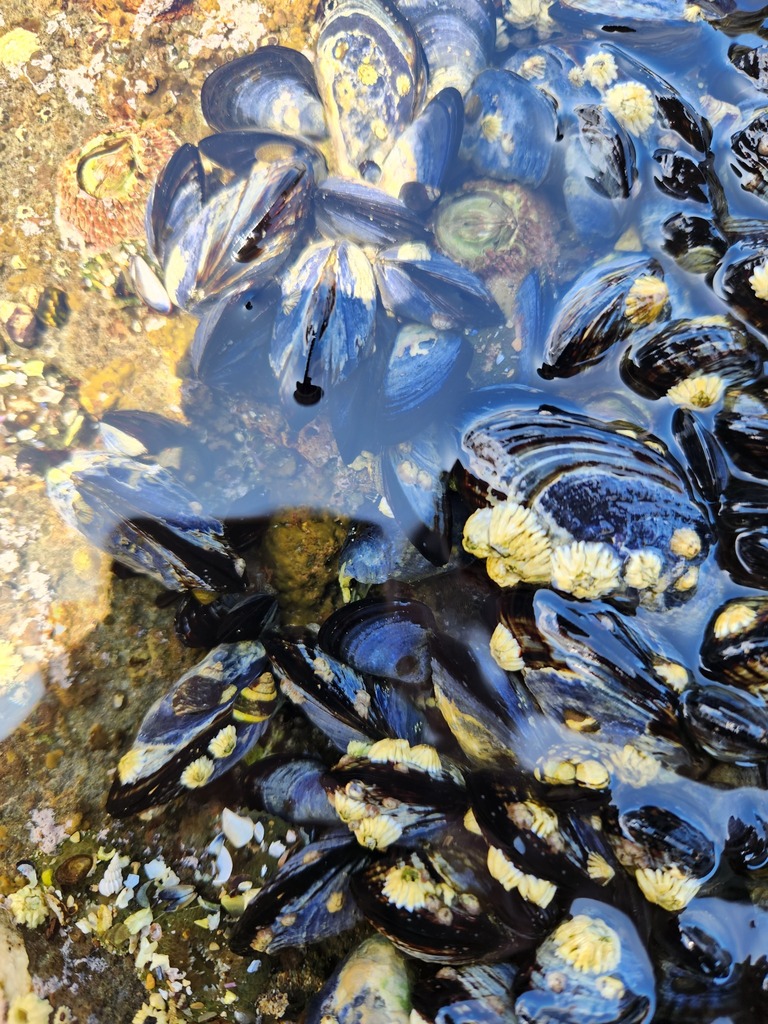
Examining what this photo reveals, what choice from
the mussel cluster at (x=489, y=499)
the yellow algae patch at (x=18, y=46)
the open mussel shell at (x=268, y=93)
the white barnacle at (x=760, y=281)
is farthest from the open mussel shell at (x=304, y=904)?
the yellow algae patch at (x=18, y=46)

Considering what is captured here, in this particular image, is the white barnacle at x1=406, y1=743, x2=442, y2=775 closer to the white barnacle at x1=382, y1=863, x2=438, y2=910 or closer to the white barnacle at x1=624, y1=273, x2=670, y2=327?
the white barnacle at x1=382, y1=863, x2=438, y2=910

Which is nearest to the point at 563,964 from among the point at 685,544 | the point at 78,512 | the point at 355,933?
the point at 355,933

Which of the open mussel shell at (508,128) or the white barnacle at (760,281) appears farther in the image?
the open mussel shell at (508,128)

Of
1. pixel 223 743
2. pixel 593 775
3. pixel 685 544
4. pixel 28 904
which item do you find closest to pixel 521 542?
pixel 685 544

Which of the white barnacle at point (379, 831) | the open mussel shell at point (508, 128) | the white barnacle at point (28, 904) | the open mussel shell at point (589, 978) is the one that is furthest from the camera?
the open mussel shell at point (508, 128)

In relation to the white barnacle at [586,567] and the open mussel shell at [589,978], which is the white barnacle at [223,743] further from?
the white barnacle at [586,567]

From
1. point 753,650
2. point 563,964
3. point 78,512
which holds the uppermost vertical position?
point 78,512

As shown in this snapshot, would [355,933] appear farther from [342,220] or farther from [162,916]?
[342,220]
